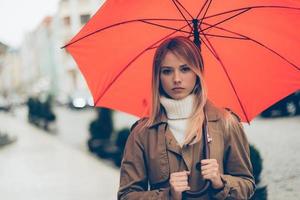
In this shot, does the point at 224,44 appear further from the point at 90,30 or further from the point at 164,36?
the point at 90,30

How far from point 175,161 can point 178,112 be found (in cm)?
23

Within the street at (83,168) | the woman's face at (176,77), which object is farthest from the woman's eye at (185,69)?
the street at (83,168)

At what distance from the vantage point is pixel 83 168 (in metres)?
9.76

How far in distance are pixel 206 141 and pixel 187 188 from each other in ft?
0.76

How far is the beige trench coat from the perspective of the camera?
196cm

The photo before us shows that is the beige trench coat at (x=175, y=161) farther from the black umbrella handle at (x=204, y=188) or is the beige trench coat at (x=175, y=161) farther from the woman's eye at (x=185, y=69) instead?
the woman's eye at (x=185, y=69)

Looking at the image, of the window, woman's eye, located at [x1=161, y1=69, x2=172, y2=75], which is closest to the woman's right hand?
woman's eye, located at [x1=161, y1=69, x2=172, y2=75]

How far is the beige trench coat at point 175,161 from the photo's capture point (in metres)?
1.96

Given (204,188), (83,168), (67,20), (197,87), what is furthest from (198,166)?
(67,20)

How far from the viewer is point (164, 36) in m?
2.60

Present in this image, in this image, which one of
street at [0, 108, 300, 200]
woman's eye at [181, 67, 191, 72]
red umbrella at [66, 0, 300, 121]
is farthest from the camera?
street at [0, 108, 300, 200]

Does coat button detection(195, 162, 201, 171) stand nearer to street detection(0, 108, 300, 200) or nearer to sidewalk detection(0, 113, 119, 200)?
street detection(0, 108, 300, 200)

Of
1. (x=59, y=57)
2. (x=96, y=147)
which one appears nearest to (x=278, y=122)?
(x=96, y=147)

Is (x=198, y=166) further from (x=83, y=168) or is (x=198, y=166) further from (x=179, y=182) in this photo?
(x=83, y=168)
